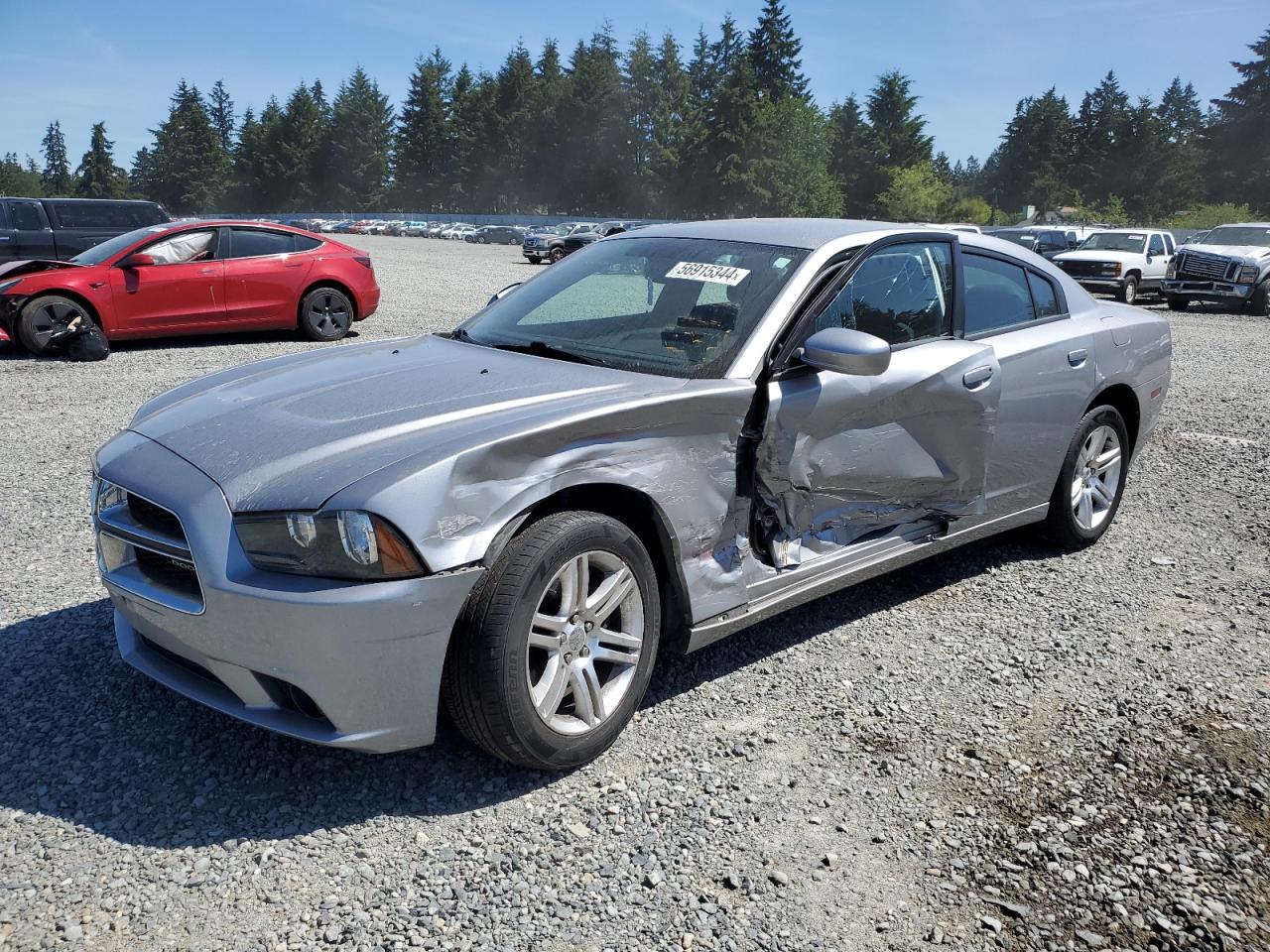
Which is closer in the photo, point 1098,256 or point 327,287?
point 327,287

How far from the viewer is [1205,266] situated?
20359 mm

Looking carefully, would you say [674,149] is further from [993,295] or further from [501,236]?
[993,295]

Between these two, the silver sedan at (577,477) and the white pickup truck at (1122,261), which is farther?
the white pickup truck at (1122,261)

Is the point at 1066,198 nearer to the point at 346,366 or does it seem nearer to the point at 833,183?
the point at 833,183

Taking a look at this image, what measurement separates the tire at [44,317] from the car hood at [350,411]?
8.41m

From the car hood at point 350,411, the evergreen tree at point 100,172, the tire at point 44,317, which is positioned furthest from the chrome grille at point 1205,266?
the evergreen tree at point 100,172

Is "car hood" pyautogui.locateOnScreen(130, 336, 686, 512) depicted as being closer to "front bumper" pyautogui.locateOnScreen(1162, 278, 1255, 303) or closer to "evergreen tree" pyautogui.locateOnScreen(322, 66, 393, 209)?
"front bumper" pyautogui.locateOnScreen(1162, 278, 1255, 303)

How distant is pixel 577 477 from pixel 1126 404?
12.0ft

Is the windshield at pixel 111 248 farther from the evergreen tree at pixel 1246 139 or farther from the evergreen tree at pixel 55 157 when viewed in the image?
the evergreen tree at pixel 55 157

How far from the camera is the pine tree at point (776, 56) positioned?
9150cm

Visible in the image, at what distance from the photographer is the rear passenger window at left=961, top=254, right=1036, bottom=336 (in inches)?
173

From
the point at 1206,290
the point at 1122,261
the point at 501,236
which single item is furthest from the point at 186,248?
the point at 501,236

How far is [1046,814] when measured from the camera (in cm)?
291

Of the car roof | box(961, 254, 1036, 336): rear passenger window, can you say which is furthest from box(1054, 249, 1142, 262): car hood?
the car roof
